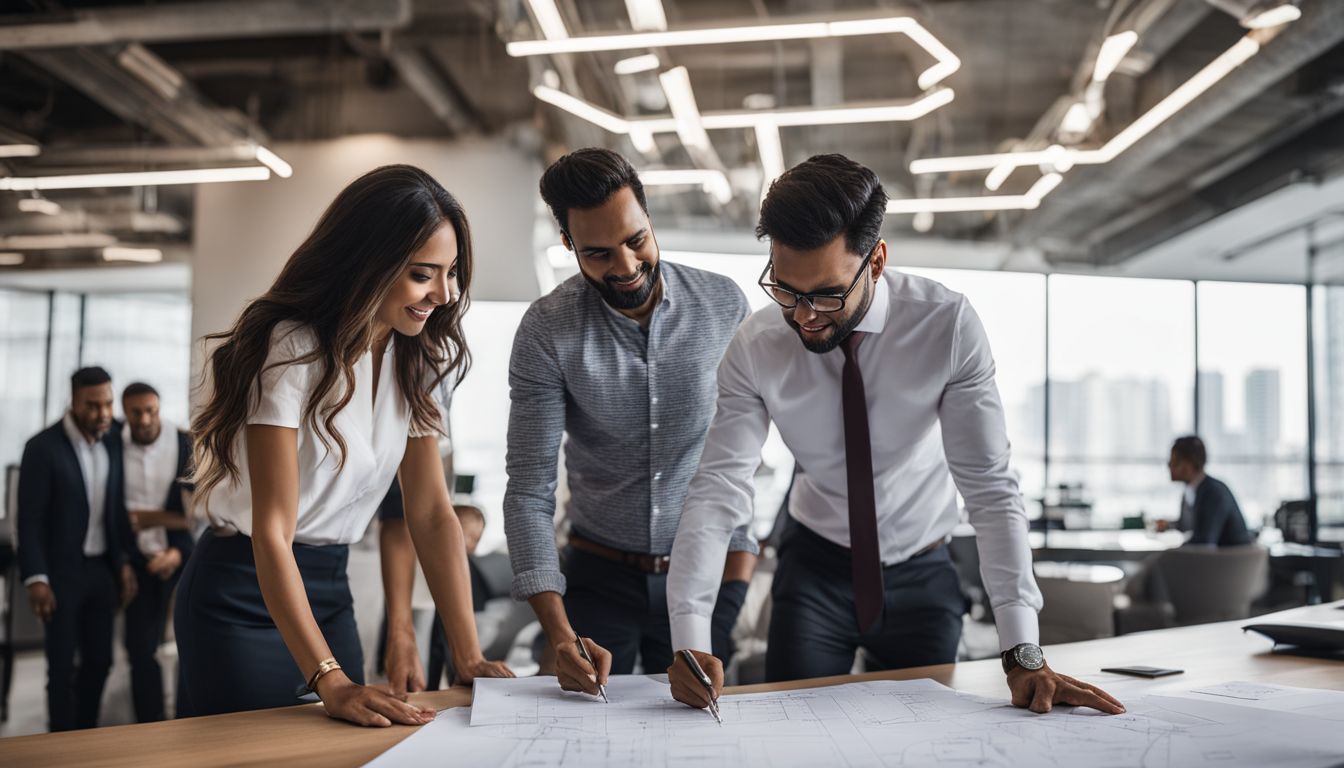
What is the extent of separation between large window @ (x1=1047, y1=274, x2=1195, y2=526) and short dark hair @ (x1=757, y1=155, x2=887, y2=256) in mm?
7854

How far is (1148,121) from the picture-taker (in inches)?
210

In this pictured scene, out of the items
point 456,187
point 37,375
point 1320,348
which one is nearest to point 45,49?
point 456,187

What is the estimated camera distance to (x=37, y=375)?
Answer: 828cm

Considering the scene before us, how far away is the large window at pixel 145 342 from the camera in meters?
8.02

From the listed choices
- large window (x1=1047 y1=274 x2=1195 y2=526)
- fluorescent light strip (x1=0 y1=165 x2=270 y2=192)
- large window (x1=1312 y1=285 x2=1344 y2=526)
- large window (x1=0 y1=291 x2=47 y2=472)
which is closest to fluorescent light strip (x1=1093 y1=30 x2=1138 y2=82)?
large window (x1=1312 y1=285 x2=1344 y2=526)

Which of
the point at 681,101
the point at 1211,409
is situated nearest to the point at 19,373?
the point at 681,101

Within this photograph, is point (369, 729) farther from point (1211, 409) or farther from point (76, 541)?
point (1211, 409)

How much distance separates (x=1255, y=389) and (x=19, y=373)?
31.5 ft

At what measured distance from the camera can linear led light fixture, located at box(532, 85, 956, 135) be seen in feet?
14.9

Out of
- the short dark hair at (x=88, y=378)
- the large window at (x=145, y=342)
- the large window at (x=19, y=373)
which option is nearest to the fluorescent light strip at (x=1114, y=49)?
the short dark hair at (x=88, y=378)

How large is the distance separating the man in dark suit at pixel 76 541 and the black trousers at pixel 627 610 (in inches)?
141

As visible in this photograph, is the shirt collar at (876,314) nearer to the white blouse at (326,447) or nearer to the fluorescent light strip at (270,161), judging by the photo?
the white blouse at (326,447)

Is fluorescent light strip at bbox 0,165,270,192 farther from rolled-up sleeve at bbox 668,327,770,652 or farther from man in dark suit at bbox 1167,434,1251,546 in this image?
man in dark suit at bbox 1167,434,1251,546

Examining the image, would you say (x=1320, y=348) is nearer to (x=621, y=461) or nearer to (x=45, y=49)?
(x=621, y=461)
